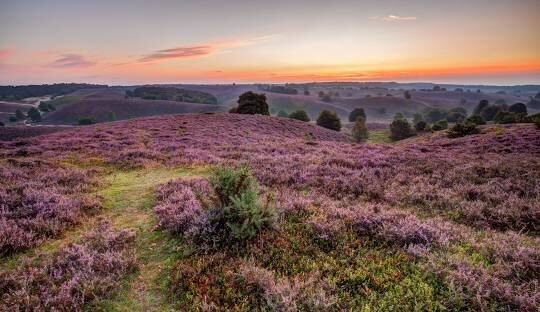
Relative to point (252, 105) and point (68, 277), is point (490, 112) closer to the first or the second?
point (252, 105)

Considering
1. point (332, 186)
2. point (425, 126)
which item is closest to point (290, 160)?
point (332, 186)

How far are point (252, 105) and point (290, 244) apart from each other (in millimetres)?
62489

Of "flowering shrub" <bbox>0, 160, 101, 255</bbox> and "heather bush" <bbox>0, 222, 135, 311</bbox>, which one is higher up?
"flowering shrub" <bbox>0, 160, 101, 255</bbox>

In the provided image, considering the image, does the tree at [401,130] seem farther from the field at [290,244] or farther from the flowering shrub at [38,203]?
Answer: the flowering shrub at [38,203]

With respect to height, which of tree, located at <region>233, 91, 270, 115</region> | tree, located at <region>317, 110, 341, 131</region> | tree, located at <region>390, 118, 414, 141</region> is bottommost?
tree, located at <region>390, 118, 414, 141</region>

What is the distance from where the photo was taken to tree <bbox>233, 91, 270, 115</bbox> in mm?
68500

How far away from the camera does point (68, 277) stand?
654 centimetres

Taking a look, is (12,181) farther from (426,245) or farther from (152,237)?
(426,245)

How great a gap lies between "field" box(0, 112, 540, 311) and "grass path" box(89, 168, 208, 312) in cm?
4

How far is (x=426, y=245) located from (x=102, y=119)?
161251 millimetres

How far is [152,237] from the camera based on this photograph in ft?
28.0

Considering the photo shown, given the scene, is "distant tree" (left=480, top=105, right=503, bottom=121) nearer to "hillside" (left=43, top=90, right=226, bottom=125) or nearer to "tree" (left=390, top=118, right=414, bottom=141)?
"tree" (left=390, top=118, right=414, bottom=141)

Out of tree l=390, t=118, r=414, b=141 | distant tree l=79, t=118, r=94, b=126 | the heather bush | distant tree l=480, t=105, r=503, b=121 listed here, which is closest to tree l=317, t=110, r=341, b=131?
tree l=390, t=118, r=414, b=141

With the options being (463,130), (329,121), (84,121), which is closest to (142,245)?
(463,130)
